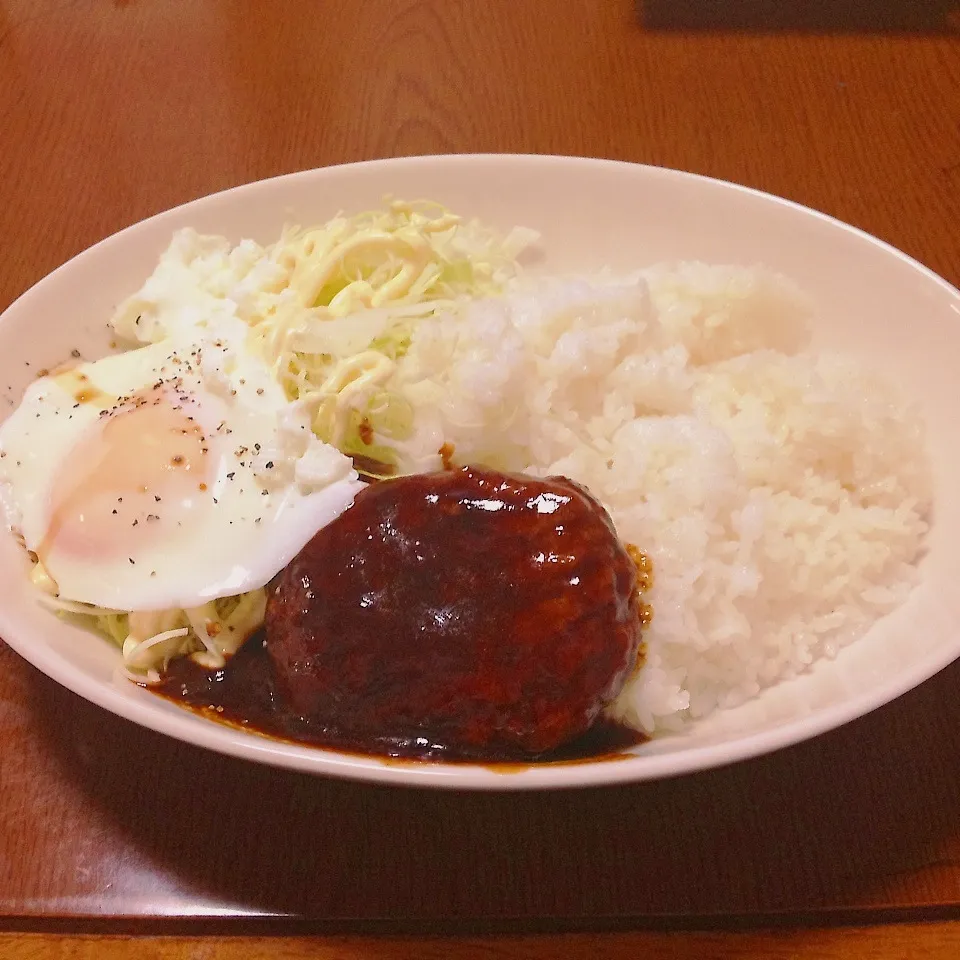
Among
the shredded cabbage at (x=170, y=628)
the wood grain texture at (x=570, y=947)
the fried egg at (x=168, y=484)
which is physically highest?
the fried egg at (x=168, y=484)

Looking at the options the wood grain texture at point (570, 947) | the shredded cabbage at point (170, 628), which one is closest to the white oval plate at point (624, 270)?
the shredded cabbage at point (170, 628)

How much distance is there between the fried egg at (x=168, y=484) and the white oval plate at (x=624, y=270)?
0.43 ft

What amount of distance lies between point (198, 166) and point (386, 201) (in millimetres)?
1094

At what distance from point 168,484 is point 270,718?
Answer: 22.4 inches

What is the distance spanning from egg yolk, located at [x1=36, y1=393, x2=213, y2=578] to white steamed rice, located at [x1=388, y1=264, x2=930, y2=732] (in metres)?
0.55

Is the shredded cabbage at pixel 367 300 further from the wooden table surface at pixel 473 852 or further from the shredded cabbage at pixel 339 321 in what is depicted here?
the wooden table surface at pixel 473 852

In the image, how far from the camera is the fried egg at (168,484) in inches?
70.9

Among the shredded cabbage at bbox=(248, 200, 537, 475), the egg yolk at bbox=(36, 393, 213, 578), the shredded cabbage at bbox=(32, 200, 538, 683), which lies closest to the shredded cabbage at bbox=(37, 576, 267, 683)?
the shredded cabbage at bbox=(32, 200, 538, 683)

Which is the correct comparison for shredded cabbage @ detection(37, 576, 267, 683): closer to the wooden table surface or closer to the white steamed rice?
the wooden table surface

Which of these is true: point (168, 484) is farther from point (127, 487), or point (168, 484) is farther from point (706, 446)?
point (706, 446)

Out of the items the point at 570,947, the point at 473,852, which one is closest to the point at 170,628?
the point at 473,852

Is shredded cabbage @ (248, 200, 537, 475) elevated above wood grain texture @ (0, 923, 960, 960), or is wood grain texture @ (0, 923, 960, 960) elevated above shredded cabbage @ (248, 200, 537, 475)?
shredded cabbage @ (248, 200, 537, 475)

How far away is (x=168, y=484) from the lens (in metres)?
1.89

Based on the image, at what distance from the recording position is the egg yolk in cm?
184
